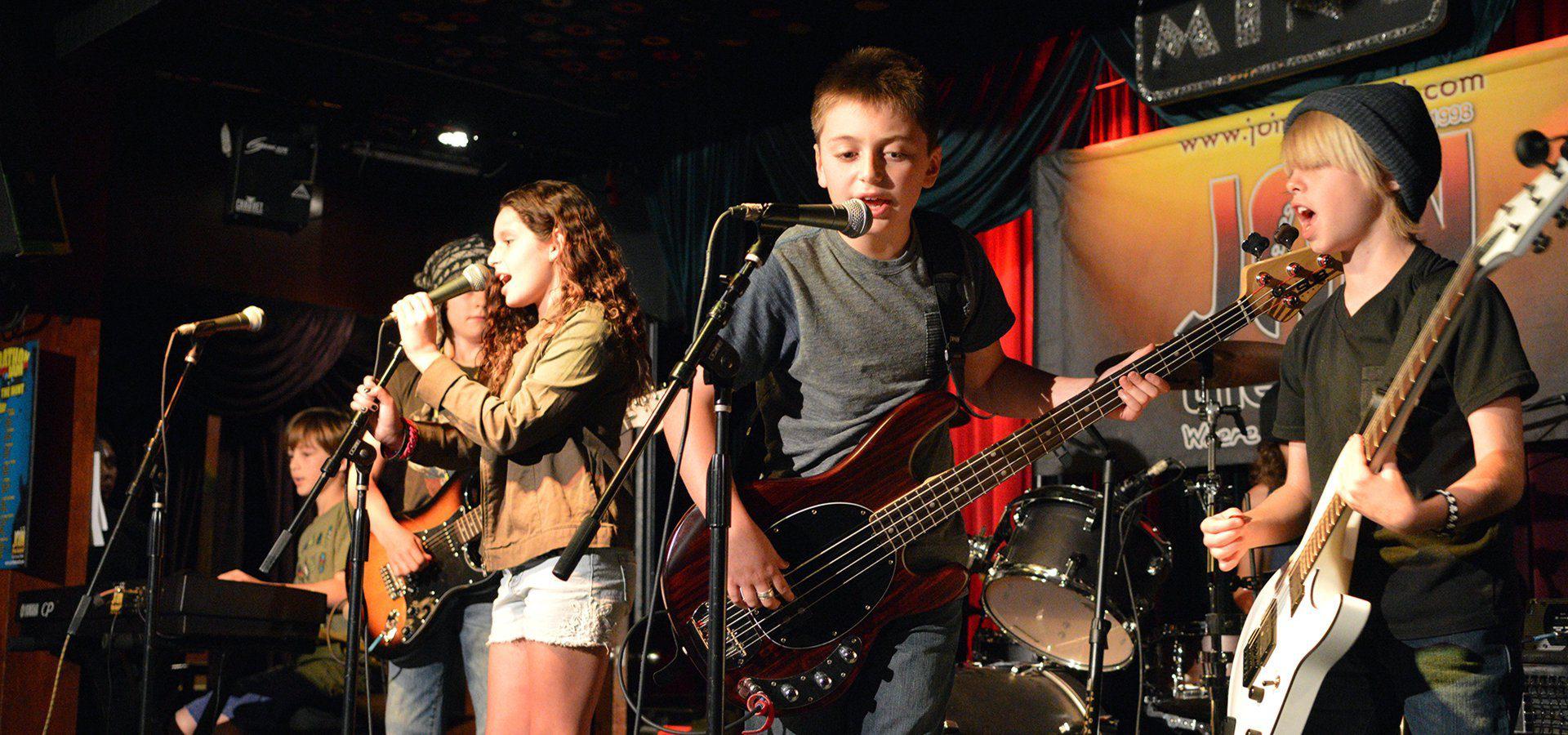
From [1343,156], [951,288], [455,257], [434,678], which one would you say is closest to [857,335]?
[951,288]

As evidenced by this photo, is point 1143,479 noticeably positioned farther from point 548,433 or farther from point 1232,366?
point 548,433

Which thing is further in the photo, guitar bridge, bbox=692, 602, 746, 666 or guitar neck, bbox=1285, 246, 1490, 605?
Result: guitar bridge, bbox=692, 602, 746, 666

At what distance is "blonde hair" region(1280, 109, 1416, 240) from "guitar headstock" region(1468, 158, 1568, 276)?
1.28 ft

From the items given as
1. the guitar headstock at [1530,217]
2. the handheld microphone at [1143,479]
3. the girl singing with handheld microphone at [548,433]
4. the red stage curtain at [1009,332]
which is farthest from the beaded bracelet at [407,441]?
the red stage curtain at [1009,332]

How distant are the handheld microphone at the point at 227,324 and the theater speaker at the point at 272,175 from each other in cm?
405

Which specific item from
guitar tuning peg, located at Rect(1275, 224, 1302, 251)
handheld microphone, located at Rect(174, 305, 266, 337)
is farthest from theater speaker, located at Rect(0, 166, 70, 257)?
guitar tuning peg, located at Rect(1275, 224, 1302, 251)

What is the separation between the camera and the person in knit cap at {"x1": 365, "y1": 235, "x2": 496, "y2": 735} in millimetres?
3527

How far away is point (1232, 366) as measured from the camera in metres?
2.91

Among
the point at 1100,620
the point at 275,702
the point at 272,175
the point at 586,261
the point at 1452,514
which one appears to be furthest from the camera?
the point at 272,175

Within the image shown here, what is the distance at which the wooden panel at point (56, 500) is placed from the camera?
6566 mm

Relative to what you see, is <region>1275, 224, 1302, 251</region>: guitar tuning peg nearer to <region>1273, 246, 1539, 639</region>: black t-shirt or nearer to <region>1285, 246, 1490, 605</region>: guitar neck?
<region>1273, 246, 1539, 639</region>: black t-shirt

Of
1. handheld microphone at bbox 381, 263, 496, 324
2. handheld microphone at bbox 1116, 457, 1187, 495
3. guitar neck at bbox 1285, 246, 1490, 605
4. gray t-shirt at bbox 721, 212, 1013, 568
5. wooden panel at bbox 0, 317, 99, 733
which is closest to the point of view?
guitar neck at bbox 1285, 246, 1490, 605

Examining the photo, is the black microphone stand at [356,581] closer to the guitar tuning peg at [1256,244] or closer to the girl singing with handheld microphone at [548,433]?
the girl singing with handheld microphone at [548,433]

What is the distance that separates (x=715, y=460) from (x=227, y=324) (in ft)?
8.05
